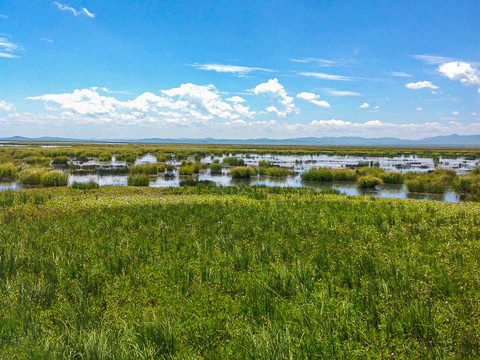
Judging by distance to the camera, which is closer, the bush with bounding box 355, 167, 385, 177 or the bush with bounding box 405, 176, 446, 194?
the bush with bounding box 405, 176, 446, 194

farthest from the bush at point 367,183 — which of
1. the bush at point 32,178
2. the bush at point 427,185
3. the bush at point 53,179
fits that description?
the bush at point 32,178

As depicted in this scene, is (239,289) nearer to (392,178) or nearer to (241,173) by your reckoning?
(241,173)

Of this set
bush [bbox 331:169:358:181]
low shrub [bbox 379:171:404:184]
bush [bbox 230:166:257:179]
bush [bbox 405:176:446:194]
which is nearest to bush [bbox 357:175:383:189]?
bush [bbox 405:176:446:194]

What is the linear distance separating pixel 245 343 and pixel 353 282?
→ 2968mm

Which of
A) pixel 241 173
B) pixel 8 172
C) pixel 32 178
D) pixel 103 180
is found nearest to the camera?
pixel 32 178

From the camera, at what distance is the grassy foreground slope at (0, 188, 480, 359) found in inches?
171

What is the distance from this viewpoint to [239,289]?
247 inches

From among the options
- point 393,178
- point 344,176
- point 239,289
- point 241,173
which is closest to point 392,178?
point 393,178

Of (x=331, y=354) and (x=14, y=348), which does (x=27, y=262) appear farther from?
(x=331, y=354)

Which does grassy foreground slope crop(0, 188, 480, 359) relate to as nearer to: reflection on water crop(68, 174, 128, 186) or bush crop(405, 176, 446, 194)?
bush crop(405, 176, 446, 194)

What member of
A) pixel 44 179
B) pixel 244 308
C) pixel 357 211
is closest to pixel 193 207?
pixel 357 211

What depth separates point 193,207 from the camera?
1470 cm

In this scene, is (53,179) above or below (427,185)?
above

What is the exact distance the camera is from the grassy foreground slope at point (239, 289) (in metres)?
4.34
